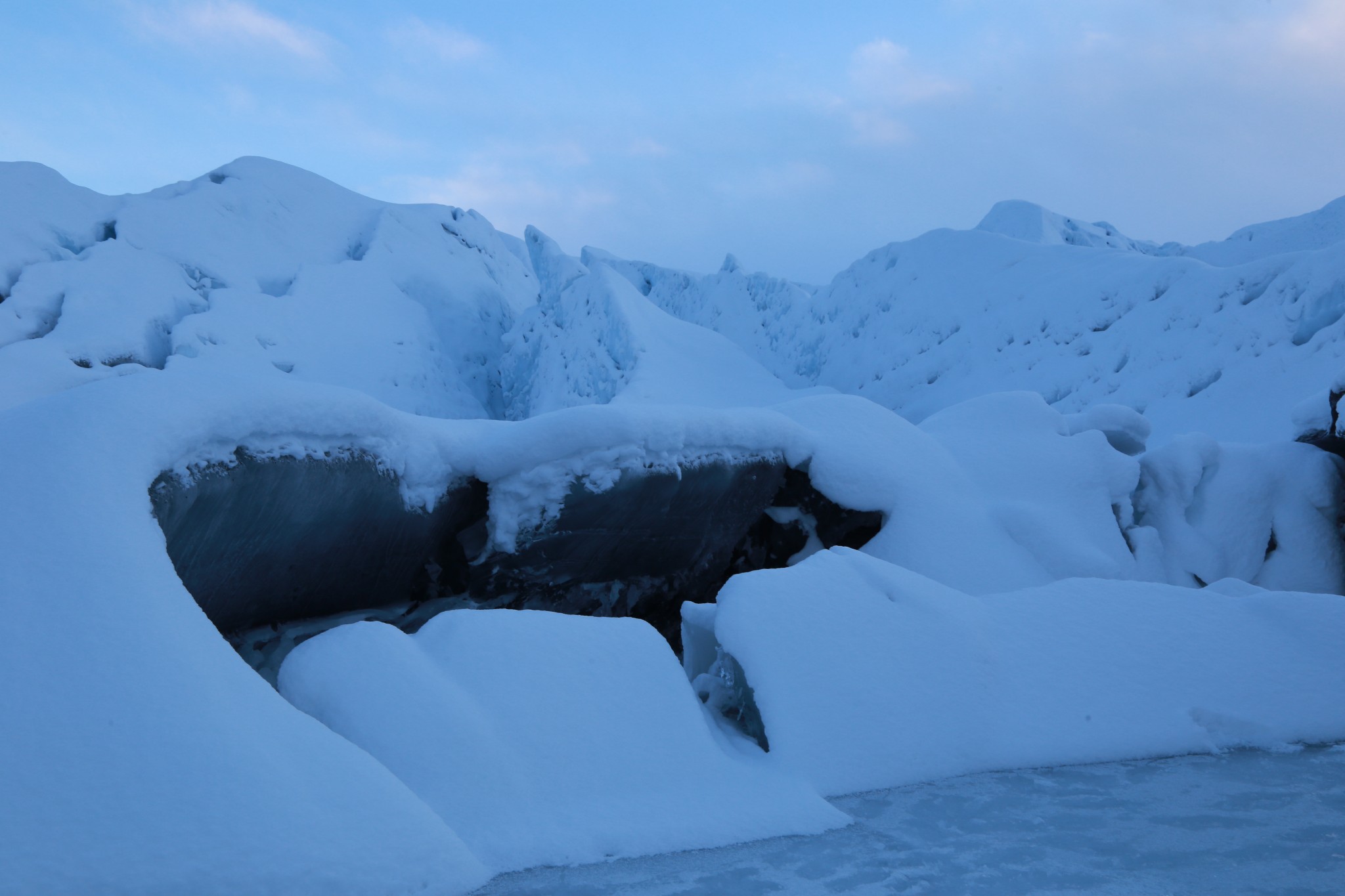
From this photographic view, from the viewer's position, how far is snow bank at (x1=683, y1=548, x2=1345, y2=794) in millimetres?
3607

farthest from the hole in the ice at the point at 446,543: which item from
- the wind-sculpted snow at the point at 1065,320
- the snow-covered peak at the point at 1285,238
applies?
the snow-covered peak at the point at 1285,238

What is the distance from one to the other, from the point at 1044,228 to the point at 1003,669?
1574 cm

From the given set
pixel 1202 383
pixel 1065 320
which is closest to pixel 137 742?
pixel 1202 383

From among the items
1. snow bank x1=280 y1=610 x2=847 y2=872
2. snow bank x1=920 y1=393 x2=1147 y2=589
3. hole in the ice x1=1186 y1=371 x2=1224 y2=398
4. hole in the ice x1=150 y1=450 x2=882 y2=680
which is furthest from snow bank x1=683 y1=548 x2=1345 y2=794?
hole in the ice x1=1186 y1=371 x2=1224 y2=398

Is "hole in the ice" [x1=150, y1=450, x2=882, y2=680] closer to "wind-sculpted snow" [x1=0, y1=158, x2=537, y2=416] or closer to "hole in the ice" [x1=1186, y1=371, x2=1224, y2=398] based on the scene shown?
"hole in the ice" [x1=1186, y1=371, x2=1224, y2=398]

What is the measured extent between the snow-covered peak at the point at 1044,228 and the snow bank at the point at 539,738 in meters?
15.9

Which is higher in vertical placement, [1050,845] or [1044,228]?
[1044,228]

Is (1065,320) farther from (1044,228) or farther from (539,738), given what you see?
(539,738)

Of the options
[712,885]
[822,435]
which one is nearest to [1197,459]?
[822,435]

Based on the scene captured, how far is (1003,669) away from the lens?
3938 mm

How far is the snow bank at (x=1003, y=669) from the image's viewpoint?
3.61m

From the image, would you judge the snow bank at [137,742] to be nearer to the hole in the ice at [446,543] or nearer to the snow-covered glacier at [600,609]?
the snow-covered glacier at [600,609]

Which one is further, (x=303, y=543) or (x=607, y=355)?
(x=607, y=355)

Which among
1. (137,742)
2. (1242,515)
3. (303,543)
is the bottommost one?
(137,742)
